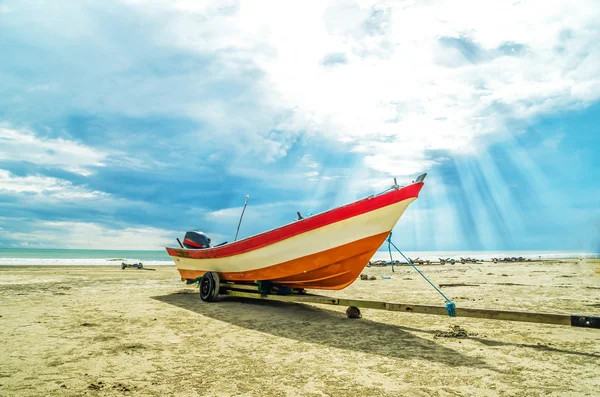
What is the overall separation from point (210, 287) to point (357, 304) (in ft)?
14.7

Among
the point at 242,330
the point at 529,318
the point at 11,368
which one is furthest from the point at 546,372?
the point at 11,368

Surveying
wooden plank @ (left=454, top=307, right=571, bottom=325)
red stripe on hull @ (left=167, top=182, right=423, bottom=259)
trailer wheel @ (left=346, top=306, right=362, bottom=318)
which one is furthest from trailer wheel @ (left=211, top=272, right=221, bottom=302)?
wooden plank @ (left=454, top=307, right=571, bottom=325)

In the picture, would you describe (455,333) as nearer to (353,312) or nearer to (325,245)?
(353,312)

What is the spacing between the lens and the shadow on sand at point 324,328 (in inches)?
179

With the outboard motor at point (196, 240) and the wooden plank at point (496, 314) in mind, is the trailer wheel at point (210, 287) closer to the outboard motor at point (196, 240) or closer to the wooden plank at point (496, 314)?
the outboard motor at point (196, 240)

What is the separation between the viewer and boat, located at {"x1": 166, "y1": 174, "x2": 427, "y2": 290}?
6496 mm

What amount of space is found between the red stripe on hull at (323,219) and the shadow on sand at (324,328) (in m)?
1.49

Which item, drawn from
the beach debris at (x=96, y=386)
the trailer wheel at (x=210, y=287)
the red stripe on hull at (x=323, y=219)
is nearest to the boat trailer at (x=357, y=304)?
the trailer wheel at (x=210, y=287)

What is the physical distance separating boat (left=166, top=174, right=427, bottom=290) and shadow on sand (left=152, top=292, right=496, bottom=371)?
26.5 inches

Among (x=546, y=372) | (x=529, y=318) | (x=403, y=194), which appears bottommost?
(x=546, y=372)

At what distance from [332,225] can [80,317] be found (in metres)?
5.50

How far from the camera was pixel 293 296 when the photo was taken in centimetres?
733

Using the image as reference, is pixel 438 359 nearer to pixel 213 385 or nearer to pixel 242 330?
pixel 213 385

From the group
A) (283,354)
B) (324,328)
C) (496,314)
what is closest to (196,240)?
(324,328)
